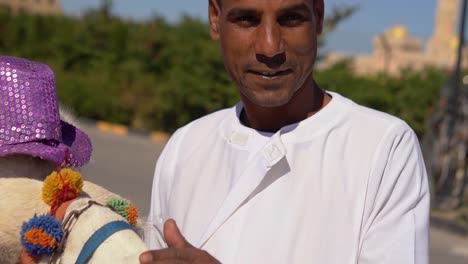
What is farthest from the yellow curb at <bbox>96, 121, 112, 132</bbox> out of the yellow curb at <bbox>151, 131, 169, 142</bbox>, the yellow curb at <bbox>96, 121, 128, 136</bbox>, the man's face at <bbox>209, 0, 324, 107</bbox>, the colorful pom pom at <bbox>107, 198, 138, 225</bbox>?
the colorful pom pom at <bbox>107, 198, 138, 225</bbox>

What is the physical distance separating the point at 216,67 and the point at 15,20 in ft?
37.2

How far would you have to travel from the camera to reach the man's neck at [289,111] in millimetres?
2309

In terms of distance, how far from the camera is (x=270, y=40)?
85.2 inches

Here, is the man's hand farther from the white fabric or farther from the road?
the road

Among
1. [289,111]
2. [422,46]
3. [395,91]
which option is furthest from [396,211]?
[422,46]

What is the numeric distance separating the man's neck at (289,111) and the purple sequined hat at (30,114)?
1.91 ft

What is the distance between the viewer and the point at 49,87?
1934 mm

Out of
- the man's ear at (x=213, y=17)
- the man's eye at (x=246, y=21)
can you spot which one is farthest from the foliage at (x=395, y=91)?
the man's eye at (x=246, y=21)

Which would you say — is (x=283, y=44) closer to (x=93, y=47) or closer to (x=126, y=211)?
(x=126, y=211)

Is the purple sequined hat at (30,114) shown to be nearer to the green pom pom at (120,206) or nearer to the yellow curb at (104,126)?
the green pom pom at (120,206)

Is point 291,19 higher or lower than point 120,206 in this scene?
higher

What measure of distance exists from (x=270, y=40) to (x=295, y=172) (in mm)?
338

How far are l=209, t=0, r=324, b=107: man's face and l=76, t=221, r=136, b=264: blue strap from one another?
75 centimetres

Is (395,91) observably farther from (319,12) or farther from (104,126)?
(319,12)
